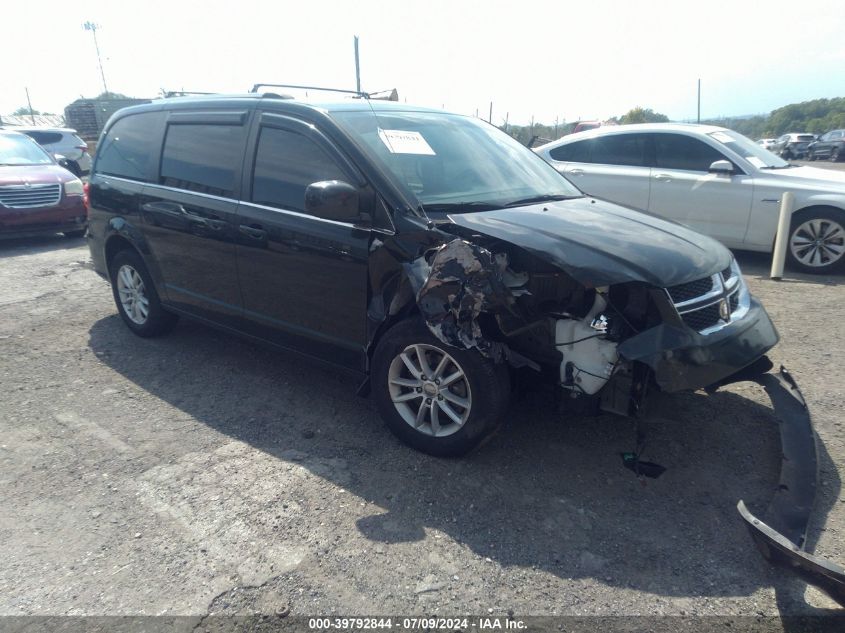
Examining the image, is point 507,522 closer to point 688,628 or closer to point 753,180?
point 688,628

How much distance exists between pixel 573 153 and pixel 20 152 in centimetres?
916

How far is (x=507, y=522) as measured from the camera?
2.94 m

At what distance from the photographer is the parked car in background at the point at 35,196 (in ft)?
31.1

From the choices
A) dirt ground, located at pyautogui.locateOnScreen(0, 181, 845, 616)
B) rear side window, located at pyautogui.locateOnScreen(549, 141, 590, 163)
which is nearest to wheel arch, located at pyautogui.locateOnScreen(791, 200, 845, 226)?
rear side window, located at pyautogui.locateOnScreen(549, 141, 590, 163)

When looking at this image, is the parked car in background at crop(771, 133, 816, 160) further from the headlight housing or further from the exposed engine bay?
the exposed engine bay

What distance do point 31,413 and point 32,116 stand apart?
42.9 meters

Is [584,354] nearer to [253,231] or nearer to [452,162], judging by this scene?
[452,162]

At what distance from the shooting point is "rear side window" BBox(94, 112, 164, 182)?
16.2ft

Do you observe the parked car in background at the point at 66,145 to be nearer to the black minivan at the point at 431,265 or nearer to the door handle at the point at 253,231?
the black minivan at the point at 431,265

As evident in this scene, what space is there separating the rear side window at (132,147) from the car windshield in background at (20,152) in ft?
20.4

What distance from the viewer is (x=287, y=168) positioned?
12.9 ft

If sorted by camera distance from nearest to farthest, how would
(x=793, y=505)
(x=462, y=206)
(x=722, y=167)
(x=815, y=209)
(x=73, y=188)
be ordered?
1. (x=793, y=505)
2. (x=462, y=206)
3. (x=815, y=209)
4. (x=722, y=167)
5. (x=73, y=188)

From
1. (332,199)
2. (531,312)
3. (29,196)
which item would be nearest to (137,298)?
(332,199)

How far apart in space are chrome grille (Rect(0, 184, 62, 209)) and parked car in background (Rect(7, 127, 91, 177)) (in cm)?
811
